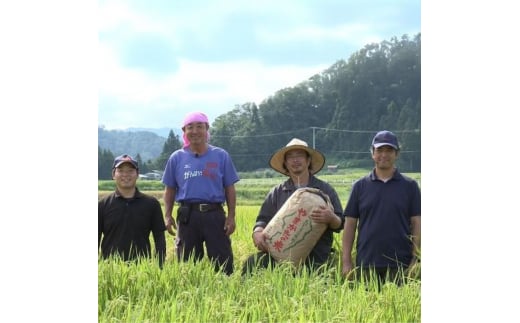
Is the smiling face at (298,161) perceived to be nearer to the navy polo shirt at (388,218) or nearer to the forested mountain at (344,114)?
the forested mountain at (344,114)

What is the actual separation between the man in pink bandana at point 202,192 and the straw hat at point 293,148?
1.26 feet

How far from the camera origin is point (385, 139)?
15.4ft

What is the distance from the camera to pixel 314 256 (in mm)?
5285

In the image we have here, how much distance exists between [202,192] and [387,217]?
1.50 m

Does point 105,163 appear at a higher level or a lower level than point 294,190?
higher

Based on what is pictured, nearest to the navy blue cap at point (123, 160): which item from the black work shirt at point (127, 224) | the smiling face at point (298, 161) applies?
the black work shirt at point (127, 224)

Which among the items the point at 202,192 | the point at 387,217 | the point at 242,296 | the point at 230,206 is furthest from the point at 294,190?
the point at 242,296

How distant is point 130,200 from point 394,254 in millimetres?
2007

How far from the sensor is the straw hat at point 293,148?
5230 mm

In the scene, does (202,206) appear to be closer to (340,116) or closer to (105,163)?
(105,163)

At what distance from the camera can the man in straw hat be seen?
17.2 ft
